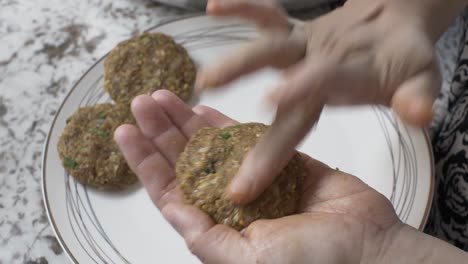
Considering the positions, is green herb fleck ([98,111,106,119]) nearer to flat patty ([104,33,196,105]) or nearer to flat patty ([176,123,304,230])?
flat patty ([104,33,196,105])

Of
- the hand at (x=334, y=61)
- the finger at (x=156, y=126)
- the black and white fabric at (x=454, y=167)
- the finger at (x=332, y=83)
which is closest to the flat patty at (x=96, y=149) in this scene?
the finger at (x=156, y=126)

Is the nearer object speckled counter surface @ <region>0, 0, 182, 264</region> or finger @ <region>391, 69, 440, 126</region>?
finger @ <region>391, 69, 440, 126</region>

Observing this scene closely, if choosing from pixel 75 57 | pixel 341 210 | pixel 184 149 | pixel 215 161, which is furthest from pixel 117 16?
pixel 341 210

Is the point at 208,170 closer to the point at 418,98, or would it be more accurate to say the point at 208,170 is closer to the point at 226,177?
the point at 226,177

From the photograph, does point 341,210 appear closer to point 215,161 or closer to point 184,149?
point 215,161

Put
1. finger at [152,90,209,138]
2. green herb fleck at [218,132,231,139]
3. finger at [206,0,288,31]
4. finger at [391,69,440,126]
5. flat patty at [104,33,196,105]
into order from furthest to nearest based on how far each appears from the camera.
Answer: flat patty at [104,33,196,105], finger at [152,90,209,138], green herb fleck at [218,132,231,139], finger at [206,0,288,31], finger at [391,69,440,126]

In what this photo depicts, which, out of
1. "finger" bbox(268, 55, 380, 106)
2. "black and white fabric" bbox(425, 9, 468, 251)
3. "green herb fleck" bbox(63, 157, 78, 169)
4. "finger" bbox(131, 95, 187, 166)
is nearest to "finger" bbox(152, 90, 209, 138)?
"finger" bbox(131, 95, 187, 166)

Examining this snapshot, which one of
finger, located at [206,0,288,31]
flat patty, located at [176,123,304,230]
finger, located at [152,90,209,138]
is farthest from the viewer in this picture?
finger, located at [152,90,209,138]

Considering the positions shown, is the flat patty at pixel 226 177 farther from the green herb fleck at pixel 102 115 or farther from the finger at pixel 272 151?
the green herb fleck at pixel 102 115
